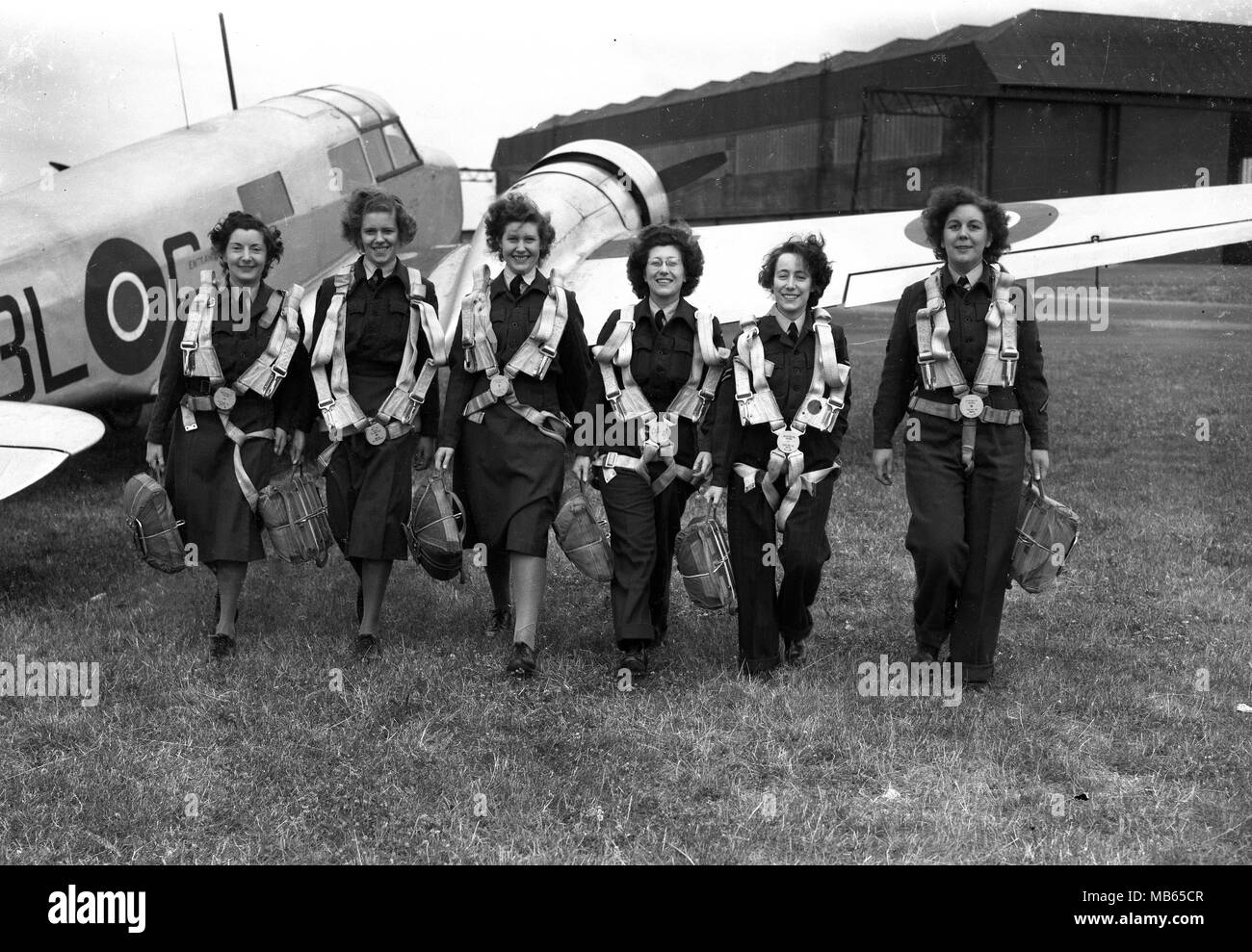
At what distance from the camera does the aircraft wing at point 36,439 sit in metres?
5.21

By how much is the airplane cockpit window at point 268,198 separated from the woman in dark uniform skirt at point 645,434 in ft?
16.4

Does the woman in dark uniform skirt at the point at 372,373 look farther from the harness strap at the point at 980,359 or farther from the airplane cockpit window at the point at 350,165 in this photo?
the airplane cockpit window at the point at 350,165

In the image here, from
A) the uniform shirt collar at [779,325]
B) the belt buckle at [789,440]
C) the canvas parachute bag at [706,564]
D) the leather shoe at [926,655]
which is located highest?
the uniform shirt collar at [779,325]

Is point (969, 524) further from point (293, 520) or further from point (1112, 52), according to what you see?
point (1112, 52)

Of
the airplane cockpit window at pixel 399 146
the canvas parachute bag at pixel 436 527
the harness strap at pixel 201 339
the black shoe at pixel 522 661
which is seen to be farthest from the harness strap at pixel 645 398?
the airplane cockpit window at pixel 399 146

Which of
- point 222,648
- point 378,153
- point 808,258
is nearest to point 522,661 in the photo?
point 222,648

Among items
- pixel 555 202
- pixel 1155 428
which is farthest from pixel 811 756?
pixel 1155 428

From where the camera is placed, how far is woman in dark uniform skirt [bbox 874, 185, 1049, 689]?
4625 mm

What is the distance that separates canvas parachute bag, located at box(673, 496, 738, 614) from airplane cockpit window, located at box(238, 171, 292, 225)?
218 inches

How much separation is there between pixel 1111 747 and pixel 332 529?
332cm

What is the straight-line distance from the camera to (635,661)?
4.82m

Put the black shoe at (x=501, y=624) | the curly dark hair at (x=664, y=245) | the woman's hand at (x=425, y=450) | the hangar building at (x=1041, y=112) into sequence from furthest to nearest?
the hangar building at (x=1041, y=112)
the black shoe at (x=501, y=624)
the woman's hand at (x=425, y=450)
the curly dark hair at (x=664, y=245)

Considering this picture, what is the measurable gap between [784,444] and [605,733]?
1362mm

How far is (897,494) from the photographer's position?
8242 mm
